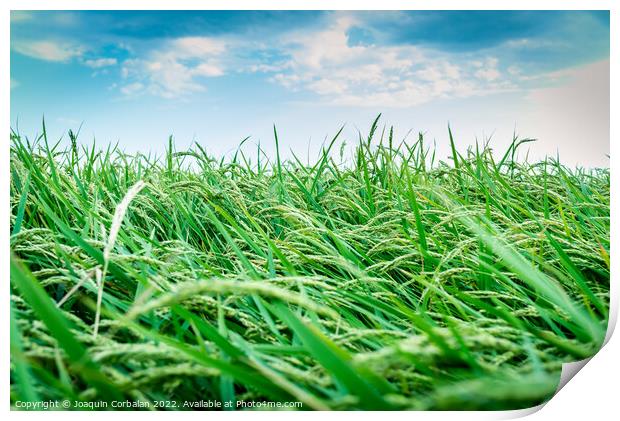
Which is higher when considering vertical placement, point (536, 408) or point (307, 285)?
point (307, 285)

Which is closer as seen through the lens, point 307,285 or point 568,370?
point 568,370

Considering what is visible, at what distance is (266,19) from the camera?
1079mm

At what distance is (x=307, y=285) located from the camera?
1021mm

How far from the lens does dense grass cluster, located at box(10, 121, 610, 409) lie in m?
0.67

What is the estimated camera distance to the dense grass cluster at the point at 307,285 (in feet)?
2.21

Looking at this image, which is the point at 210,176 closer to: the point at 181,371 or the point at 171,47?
the point at 171,47

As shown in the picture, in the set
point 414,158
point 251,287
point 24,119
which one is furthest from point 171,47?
point 414,158

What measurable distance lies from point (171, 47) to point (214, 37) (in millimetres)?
99

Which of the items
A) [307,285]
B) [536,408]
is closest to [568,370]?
[536,408]

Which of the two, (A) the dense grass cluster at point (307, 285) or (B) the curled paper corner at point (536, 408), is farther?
(B) the curled paper corner at point (536, 408)
